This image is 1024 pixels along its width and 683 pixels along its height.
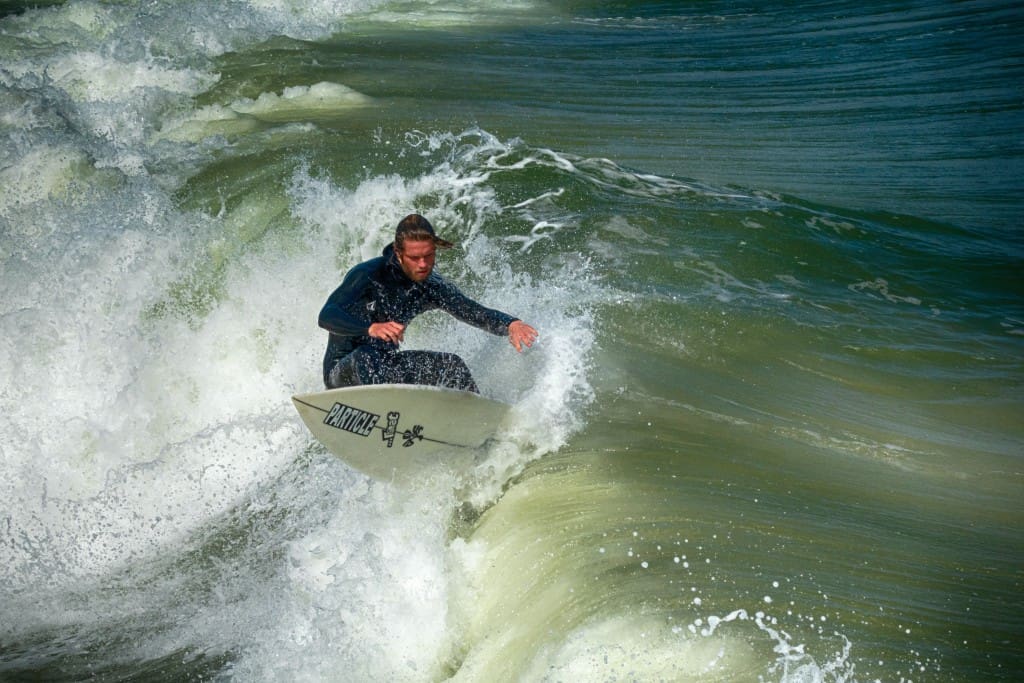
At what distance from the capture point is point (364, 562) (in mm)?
5508

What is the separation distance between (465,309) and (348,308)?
2.31 ft

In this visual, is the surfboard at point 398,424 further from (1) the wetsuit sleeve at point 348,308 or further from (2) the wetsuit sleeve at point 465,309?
(2) the wetsuit sleeve at point 465,309

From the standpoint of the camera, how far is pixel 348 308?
5832mm

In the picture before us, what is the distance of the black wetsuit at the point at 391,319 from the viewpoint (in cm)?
589

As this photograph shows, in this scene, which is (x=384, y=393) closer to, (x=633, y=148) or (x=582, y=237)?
(x=582, y=237)

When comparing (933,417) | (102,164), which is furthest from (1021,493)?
(102,164)

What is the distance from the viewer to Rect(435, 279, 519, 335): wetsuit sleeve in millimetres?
6016

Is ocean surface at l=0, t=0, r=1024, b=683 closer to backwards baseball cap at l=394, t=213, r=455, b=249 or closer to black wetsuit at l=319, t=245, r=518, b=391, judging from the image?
black wetsuit at l=319, t=245, r=518, b=391

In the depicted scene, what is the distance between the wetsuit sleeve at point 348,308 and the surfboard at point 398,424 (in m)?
0.33

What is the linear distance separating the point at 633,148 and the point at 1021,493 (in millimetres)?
7020

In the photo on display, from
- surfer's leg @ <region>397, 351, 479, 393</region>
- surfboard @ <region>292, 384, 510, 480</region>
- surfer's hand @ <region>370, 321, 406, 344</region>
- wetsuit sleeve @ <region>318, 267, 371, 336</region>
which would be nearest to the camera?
surfer's hand @ <region>370, 321, 406, 344</region>

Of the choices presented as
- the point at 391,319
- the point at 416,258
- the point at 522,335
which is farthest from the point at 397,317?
the point at 522,335

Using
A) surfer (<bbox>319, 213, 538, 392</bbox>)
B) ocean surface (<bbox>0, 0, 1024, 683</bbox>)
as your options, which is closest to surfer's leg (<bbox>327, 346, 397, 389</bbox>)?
surfer (<bbox>319, 213, 538, 392</bbox>)

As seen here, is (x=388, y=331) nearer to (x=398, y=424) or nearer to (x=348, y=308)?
(x=348, y=308)
